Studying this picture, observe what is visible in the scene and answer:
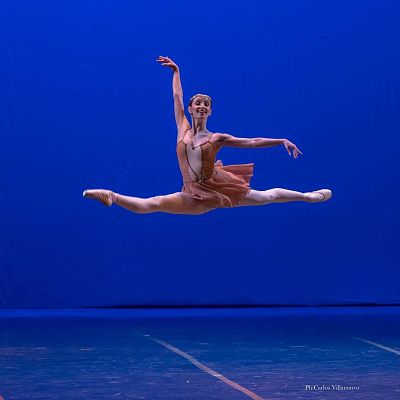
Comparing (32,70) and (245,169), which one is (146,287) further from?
(245,169)

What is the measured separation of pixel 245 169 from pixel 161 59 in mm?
881

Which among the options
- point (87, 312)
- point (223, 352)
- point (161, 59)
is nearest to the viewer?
point (161, 59)

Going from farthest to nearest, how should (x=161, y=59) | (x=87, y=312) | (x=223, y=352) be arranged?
1. (x=87, y=312)
2. (x=223, y=352)
3. (x=161, y=59)

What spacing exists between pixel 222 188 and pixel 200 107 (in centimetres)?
52

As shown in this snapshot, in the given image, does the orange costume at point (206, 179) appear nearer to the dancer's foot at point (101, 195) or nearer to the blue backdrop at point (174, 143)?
the dancer's foot at point (101, 195)

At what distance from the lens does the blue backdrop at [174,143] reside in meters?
8.81

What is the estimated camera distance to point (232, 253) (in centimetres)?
909

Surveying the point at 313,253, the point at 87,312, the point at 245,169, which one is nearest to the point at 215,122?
the point at 313,253

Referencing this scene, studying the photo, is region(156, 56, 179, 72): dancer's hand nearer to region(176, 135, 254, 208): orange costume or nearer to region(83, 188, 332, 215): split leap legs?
region(176, 135, 254, 208): orange costume

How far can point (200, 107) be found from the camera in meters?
5.62

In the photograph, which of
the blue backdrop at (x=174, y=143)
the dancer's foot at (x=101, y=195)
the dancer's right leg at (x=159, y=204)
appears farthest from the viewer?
the blue backdrop at (x=174, y=143)

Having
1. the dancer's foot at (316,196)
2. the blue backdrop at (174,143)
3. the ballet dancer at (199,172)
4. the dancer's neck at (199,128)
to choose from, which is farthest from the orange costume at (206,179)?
the blue backdrop at (174,143)

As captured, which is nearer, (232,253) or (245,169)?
(245,169)

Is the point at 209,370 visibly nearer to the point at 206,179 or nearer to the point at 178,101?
the point at 206,179
